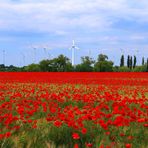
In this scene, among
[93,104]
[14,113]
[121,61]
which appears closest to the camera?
[14,113]

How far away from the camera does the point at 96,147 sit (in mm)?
5887

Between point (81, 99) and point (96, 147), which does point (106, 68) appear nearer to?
point (81, 99)

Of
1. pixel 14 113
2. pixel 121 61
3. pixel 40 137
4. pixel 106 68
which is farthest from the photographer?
A: pixel 121 61

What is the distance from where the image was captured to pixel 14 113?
991cm

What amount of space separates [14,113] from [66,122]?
9.22 ft

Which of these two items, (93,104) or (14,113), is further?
(93,104)

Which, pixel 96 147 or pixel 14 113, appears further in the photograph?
pixel 14 113

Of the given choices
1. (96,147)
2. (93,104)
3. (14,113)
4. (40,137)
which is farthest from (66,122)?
(93,104)

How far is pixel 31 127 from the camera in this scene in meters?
7.21

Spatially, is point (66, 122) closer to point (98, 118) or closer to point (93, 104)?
point (98, 118)

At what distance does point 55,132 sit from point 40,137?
65 centimetres

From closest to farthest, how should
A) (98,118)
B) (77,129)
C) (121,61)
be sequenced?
(77,129) < (98,118) < (121,61)

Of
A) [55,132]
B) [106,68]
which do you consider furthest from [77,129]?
[106,68]

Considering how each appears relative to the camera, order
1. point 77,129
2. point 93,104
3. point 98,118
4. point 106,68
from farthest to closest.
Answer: point 106,68 → point 93,104 → point 98,118 → point 77,129
